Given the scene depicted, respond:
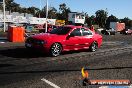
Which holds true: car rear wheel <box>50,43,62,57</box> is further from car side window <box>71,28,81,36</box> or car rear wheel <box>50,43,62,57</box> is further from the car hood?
car side window <box>71,28,81,36</box>

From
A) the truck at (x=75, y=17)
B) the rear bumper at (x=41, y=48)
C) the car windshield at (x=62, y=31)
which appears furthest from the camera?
the truck at (x=75, y=17)

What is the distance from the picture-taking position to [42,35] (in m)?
13.6

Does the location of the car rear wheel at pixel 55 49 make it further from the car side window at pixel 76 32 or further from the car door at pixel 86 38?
the car door at pixel 86 38

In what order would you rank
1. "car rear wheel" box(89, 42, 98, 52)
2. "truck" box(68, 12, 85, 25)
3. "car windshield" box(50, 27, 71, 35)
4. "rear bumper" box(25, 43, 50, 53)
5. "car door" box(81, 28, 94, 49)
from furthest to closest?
1. "truck" box(68, 12, 85, 25)
2. "car rear wheel" box(89, 42, 98, 52)
3. "car door" box(81, 28, 94, 49)
4. "car windshield" box(50, 27, 71, 35)
5. "rear bumper" box(25, 43, 50, 53)

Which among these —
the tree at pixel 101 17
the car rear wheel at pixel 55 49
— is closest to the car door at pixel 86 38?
the car rear wheel at pixel 55 49

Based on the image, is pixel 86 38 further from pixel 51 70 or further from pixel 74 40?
pixel 51 70

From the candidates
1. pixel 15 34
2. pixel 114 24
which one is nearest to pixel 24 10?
pixel 114 24

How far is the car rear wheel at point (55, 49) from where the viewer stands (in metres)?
13.2

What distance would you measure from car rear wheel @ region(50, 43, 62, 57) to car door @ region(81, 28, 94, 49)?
6.24 feet

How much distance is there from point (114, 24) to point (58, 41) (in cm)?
7611

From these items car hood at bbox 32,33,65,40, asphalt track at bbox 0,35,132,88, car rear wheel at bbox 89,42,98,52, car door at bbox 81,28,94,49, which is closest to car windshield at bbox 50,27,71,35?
car hood at bbox 32,33,65,40

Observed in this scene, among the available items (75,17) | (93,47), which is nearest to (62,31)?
(93,47)

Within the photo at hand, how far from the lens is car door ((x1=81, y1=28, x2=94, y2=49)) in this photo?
1513cm

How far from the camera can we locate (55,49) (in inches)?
526
